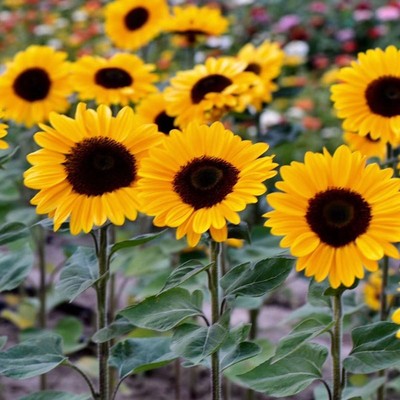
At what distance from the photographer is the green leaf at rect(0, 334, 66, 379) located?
4.74 feet

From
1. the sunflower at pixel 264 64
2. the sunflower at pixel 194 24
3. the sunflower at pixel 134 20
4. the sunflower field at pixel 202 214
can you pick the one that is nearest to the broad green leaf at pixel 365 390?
the sunflower field at pixel 202 214

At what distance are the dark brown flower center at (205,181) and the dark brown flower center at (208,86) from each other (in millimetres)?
480

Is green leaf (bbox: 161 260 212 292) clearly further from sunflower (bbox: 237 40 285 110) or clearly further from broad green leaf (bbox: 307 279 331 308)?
sunflower (bbox: 237 40 285 110)

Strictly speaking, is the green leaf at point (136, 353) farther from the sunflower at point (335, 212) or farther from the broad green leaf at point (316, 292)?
the sunflower at point (335, 212)

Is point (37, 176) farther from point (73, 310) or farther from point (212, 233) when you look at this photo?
point (73, 310)

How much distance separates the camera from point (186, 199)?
4.17 feet

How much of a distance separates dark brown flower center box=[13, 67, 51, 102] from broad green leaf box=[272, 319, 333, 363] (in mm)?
995

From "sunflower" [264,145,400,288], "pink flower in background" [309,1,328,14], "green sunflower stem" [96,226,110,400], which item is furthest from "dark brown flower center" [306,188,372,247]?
"pink flower in background" [309,1,328,14]

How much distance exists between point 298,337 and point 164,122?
0.71m

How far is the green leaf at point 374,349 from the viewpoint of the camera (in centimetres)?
134

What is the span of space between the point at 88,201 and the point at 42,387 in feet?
3.65

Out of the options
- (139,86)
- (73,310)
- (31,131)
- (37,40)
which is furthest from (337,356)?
(37,40)

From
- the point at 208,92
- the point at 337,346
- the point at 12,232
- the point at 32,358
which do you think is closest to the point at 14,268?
the point at 12,232

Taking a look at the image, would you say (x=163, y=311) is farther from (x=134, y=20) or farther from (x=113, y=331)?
(x=134, y=20)
